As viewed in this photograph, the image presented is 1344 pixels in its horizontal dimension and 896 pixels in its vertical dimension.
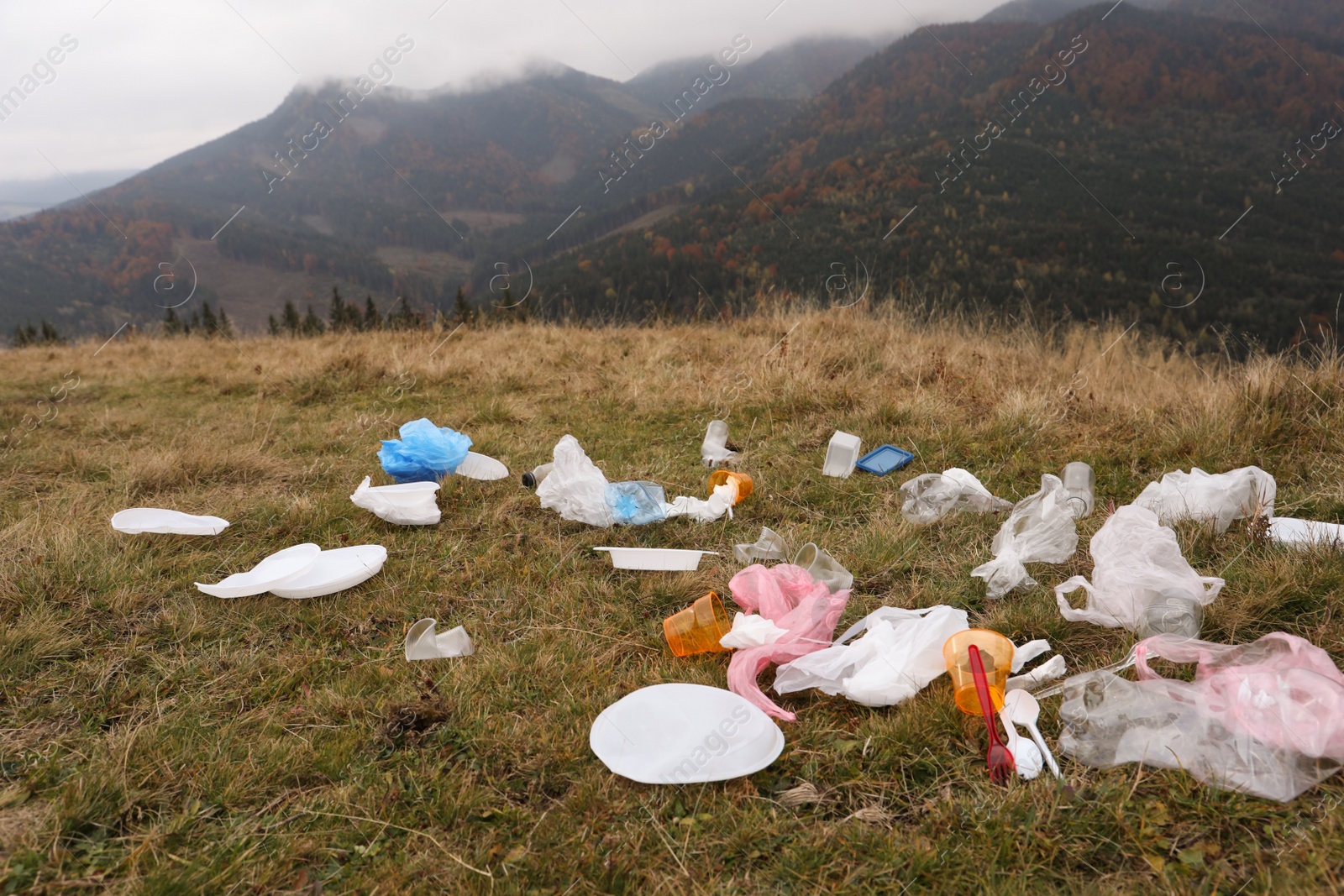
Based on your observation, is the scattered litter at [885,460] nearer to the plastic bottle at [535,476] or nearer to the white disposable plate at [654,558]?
the white disposable plate at [654,558]

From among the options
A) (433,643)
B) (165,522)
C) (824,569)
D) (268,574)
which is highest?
(165,522)

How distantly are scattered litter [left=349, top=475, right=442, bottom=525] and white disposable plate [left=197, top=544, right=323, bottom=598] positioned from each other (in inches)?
16.3

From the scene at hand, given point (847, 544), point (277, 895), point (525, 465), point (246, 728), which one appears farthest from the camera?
point (525, 465)

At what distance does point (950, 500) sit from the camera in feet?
9.78

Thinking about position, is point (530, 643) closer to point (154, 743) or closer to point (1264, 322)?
point (154, 743)

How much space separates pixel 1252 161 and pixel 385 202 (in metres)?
177

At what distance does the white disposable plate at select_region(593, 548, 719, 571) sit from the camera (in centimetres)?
253

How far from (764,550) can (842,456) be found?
1.13 meters

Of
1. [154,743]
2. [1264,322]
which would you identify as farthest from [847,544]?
[1264,322]

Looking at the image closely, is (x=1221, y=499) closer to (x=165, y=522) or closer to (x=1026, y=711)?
(x=1026, y=711)

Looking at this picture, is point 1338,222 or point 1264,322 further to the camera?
point 1338,222

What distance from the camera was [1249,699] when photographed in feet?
4.90

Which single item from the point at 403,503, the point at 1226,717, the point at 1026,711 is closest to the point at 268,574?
the point at 403,503

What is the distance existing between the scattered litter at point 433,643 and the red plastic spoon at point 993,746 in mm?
1365
